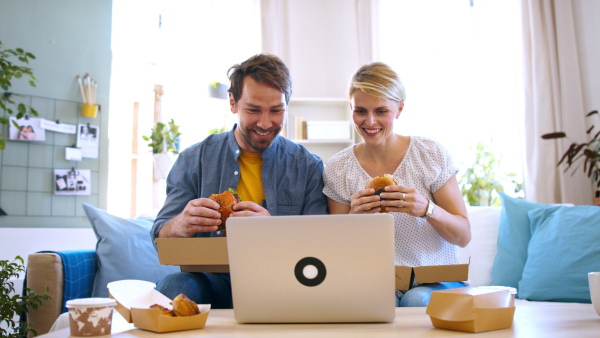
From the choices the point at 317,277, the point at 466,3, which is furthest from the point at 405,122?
the point at 317,277

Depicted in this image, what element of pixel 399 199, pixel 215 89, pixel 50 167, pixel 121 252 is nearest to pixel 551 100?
pixel 215 89

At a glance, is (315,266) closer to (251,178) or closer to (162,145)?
(251,178)

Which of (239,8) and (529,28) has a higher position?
(239,8)

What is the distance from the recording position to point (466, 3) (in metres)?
4.77

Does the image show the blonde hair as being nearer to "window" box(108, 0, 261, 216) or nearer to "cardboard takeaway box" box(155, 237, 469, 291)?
"cardboard takeaway box" box(155, 237, 469, 291)

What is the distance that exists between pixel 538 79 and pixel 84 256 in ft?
11.3

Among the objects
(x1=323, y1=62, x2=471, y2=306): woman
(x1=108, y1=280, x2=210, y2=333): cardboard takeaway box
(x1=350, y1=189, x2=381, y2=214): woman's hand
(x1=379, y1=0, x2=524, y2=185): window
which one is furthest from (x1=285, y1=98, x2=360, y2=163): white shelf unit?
(x1=108, y1=280, x2=210, y2=333): cardboard takeaway box

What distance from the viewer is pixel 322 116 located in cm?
490

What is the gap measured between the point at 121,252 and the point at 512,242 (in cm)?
176

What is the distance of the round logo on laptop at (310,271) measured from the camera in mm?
1039

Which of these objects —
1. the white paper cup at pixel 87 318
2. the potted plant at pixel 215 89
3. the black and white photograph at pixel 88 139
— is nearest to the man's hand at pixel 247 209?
the white paper cup at pixel 87 318

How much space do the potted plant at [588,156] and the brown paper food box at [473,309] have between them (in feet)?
9.33

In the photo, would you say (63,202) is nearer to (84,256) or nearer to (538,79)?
(84,256)

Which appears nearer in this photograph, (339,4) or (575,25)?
(575,25)
